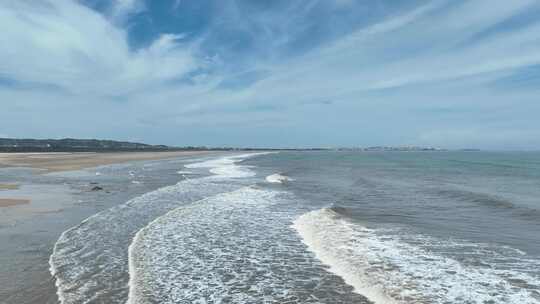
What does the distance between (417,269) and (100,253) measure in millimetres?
7621

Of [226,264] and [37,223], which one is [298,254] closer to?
[226,264]

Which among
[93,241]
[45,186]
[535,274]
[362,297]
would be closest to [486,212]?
[535,274]

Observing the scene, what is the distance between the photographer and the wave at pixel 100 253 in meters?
7.46

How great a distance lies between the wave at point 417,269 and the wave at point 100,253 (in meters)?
4.72

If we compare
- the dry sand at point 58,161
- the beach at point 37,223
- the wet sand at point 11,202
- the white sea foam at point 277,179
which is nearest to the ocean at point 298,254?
the beach at point 37,223

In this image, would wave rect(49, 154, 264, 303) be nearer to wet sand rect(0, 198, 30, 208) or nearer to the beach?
the beach

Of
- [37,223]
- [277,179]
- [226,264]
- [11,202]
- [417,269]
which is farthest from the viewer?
[277,179]

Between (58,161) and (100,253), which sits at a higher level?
(100,253)

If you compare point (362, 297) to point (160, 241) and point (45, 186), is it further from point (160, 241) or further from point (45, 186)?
point (45, 186)

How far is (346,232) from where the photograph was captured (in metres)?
13.1

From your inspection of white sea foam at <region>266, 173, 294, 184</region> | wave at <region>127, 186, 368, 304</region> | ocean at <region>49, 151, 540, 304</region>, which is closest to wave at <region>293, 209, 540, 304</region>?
ocean at <region>49, 151, 540, 304</region>

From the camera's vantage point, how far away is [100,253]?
33.2 ft

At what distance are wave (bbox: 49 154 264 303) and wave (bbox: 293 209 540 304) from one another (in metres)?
4.72

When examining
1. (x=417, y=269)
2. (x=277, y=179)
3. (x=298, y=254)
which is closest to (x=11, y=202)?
(x=298, y=254)
